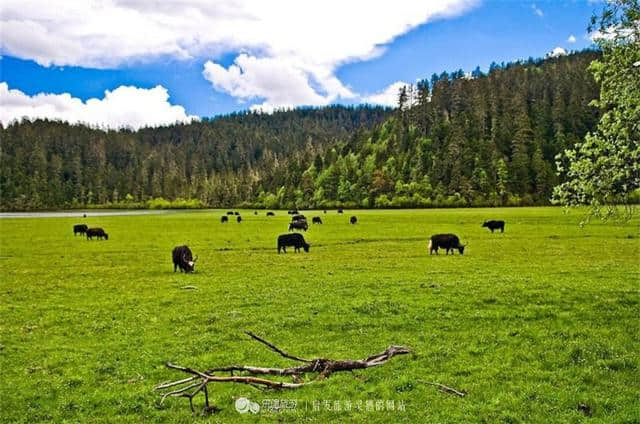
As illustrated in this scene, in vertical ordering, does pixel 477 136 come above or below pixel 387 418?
above

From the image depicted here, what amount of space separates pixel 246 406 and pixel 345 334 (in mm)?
5917

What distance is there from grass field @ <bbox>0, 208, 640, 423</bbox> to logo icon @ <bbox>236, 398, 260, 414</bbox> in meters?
0.28

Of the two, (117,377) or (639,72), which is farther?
(639,72)

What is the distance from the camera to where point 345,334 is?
1670 cm

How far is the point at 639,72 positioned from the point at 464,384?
538 inches

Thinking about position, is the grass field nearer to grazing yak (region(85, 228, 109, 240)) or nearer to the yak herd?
the yak herd

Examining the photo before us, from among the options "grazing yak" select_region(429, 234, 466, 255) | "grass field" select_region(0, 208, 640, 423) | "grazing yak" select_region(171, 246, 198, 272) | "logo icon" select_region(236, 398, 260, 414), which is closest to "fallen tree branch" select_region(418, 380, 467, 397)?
"grass field" select_region(0, 208, 640, 423)

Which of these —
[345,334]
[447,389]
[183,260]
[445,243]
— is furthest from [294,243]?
[447,389]

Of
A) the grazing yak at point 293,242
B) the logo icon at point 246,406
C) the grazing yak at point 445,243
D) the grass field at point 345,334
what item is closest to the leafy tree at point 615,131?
the grass field at point 345,334

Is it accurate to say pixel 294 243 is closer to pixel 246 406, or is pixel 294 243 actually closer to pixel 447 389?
pixel 447 389

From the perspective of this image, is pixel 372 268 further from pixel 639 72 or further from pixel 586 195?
pixel 639 72

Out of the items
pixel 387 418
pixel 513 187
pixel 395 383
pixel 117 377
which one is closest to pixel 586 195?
pixel 395 383

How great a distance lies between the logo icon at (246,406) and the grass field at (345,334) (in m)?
0.28

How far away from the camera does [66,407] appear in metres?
11.7
